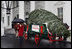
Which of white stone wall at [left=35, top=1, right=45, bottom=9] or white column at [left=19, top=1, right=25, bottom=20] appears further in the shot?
white column at [left=19, top=1, right=25, bottom=20]

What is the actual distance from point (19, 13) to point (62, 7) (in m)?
8.32

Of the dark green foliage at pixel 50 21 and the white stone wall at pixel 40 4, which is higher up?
the white stone wall at pixel 40 4

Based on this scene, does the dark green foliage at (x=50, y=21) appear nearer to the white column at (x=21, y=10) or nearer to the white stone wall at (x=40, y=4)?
the white stone wall at (x=40, y=4)

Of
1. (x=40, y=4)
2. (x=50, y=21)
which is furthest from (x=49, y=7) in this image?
(x=50, y=21)

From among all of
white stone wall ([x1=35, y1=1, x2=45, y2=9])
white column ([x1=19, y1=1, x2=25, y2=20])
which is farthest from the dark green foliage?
white column ([x1=19, y1=1, x2=25, y2=20])

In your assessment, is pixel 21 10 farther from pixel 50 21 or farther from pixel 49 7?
pixel 50 21

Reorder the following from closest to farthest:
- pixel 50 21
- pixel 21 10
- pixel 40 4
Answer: pixel 50 21 < pixel 40 4 < pixel 21 10

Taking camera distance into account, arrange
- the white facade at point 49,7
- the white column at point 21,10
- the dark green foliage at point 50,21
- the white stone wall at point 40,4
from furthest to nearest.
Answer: the white column at point 21,10, the white stone wall at point 40,4, the white facade at point 49,7, the dark green foliage at point 50,21

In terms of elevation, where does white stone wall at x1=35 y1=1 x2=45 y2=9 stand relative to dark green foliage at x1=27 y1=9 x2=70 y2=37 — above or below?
above

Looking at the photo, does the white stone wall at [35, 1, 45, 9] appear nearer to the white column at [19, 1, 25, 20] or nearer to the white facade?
the white facade

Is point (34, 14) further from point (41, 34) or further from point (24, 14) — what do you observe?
point (24, 14)

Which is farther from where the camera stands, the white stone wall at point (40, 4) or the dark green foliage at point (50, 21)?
the white stone wall at point (40, 4)

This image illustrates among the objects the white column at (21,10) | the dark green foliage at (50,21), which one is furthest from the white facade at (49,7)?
the dark green foliage at (50,21)

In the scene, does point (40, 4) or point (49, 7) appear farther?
point (40, 4)
